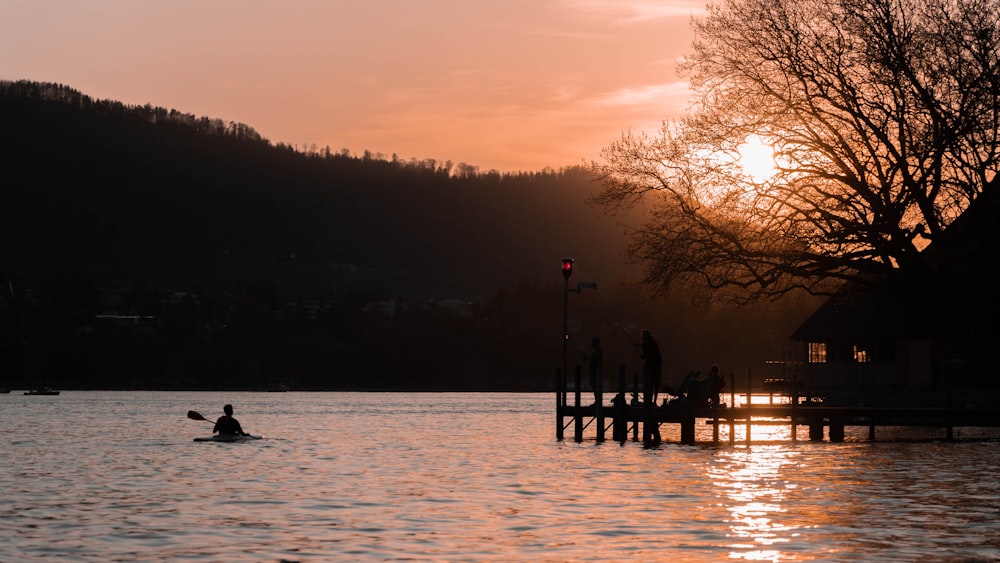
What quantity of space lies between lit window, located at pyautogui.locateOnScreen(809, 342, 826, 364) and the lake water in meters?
28.3

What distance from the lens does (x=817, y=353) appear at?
8369cm

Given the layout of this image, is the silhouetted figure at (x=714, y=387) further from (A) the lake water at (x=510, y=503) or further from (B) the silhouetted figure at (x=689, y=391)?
(A) the lake water at (x=510, y=503)

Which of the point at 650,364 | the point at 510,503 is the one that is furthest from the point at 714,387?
the point at 510,503

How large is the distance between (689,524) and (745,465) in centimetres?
1556

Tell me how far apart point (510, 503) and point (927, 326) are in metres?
34.3

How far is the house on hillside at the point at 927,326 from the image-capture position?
5319 centimetres

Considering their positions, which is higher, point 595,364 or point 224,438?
point 595,364

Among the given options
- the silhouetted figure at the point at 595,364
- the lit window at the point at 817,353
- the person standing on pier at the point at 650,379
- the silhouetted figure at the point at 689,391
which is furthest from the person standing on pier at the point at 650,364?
the lit window at the point at 817,353

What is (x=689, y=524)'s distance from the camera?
85.4 feet

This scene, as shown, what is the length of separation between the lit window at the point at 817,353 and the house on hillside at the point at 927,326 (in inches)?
2.2

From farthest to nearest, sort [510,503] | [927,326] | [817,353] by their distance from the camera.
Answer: [817,353] < [927,326] < [510,503]

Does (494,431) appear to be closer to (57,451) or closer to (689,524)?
(57,451)

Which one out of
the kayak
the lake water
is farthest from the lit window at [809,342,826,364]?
the kayak

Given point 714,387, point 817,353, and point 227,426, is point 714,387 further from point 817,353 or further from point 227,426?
point 817,353
